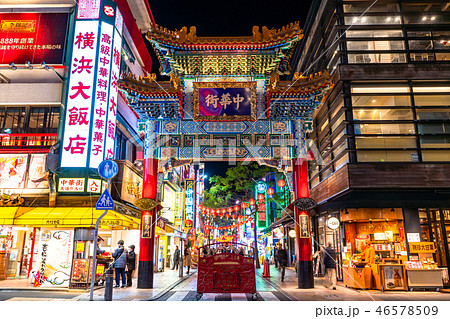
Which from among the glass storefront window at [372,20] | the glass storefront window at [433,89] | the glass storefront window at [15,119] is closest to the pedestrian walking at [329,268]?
the glass storefront window at [433,89]

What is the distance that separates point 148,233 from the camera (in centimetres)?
1407

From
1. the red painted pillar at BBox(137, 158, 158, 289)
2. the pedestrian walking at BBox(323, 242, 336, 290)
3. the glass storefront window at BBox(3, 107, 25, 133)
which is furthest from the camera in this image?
the glass storefront window at BBox(3, 107, 25, 133)

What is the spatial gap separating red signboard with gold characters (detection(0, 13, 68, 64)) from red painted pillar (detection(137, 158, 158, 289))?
8.83 meters

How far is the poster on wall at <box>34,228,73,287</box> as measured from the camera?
14.3 m

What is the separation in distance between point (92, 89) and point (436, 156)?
17100mm

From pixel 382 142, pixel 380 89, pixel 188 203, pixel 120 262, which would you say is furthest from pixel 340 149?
pixel 188 203

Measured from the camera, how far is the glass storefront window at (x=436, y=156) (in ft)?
51.9

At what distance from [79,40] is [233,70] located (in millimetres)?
8547

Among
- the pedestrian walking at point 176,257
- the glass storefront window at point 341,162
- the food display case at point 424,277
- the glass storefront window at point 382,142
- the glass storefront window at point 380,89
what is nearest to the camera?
the food display case at point 424,277

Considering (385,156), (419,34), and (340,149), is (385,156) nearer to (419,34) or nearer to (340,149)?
(340,149)

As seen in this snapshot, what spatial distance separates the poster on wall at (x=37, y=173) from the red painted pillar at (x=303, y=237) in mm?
12307

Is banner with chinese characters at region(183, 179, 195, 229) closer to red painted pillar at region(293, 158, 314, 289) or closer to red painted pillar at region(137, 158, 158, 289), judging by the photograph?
red painted pillar at region(137, 158, 158, 289)

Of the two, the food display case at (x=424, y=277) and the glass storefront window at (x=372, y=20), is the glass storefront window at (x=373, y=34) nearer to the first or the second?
the glass storefront window at (x=372, y=20)

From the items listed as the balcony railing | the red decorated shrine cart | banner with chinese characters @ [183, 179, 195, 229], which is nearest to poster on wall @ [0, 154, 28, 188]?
the balcony railing
